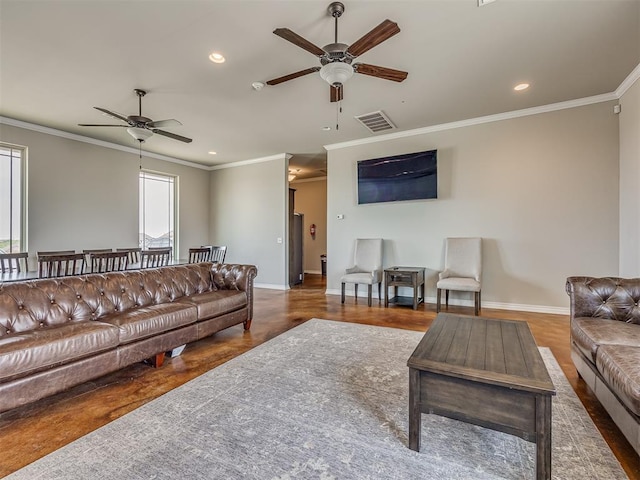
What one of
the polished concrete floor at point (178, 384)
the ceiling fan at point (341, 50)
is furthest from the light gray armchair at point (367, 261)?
the ceiling fan at point (341, 50)

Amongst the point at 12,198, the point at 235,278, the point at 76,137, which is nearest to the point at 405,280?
the point at 235,278

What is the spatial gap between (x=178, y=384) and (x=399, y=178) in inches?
181

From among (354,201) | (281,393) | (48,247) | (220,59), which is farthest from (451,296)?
(48,247)

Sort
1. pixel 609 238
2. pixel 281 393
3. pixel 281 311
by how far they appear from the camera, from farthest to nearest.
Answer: pixel 281 311
pixel 609 238
pixel 281 393

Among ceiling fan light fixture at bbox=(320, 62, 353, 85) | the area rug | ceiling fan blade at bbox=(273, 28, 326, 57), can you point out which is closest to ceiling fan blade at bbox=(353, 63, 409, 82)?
ceiling fan light fixture at bbox=(320, 62, 353, 85)

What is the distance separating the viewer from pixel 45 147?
16.9ft

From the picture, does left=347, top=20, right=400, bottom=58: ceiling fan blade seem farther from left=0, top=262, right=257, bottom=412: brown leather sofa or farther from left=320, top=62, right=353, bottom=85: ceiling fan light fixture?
left=0, top=262, right=257, bottom=412: brown leather sofa

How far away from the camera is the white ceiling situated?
2523 mm

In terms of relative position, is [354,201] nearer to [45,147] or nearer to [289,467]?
[289,467]

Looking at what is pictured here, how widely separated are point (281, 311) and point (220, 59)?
11.5ft

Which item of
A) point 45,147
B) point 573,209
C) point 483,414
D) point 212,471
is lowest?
point 212,471

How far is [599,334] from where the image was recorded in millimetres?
2104

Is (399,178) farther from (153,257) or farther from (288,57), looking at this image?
(153,257)

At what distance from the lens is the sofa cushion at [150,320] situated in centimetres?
247
